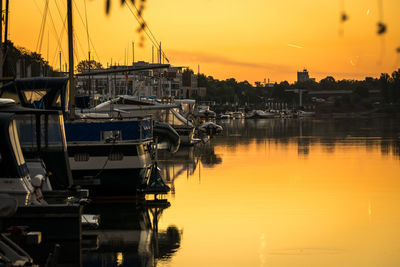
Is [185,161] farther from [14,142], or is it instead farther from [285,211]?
[14,142]

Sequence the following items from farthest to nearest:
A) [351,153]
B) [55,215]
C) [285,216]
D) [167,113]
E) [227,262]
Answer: [167,113] → [351,153] → [285,216] → [227,262] → [55,215]

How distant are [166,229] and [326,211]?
6.77 meters

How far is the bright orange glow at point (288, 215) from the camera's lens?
22.1 meters

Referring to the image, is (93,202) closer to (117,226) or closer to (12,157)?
(117,226)

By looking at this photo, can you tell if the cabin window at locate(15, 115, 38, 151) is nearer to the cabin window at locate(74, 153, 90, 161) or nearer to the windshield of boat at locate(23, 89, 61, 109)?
the cabin window at locate(74, 153, 90, 161)

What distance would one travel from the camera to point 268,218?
2816 centimetres

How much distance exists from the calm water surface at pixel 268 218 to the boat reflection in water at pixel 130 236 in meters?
0.03

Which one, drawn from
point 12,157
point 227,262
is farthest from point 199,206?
point 12,157

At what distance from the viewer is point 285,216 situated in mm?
28594

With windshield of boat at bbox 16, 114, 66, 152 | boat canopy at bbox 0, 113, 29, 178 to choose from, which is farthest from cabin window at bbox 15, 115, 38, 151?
boat canopy at bbox 0, 113, 29, 178

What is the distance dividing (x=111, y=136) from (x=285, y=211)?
695cm

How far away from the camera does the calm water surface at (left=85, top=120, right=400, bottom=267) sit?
21.9 meters

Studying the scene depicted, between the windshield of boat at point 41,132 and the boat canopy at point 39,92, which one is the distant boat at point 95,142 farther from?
the windshield of boat at point 41,132

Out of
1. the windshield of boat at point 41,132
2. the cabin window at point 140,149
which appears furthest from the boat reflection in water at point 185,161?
the windshield of boat at point 41,132
